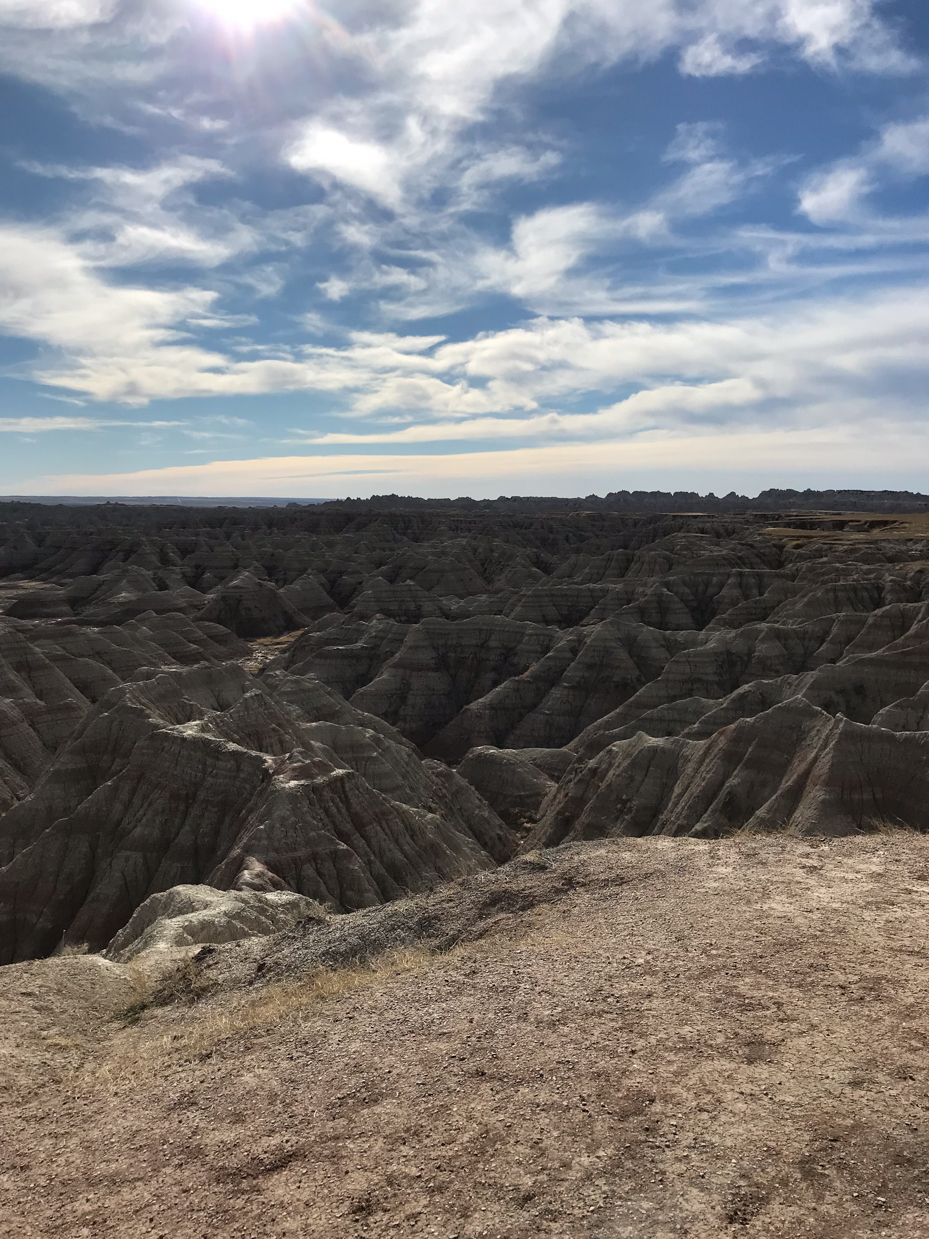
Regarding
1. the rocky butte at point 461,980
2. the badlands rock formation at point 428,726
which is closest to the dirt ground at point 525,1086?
the rocky butte at point 461,980

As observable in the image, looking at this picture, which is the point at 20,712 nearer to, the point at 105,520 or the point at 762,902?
the point at 762,902

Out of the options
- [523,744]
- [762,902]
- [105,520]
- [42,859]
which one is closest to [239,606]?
[523,744]

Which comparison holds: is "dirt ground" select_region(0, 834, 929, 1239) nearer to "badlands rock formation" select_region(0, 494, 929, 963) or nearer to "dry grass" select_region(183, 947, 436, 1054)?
"dry grass" select_region(183, 947, 436, 1054)

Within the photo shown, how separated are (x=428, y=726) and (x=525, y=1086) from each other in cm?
5613

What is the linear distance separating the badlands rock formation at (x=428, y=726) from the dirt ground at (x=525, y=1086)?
6.12 meters

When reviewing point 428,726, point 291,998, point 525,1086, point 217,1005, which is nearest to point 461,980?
point 291,998

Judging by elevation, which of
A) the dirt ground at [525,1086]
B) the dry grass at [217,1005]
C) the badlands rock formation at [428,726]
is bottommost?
the badlands rock formation at [428,726]

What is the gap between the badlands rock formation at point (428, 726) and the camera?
Result: 24.1 metres

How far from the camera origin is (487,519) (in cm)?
16738

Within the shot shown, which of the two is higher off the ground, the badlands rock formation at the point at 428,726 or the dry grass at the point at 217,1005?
the dry grass at the point at 217,1005

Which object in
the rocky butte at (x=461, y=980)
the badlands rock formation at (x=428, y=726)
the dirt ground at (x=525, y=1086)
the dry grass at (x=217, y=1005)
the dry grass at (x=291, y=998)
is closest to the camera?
the dirt ground at (x=525, y=1086)

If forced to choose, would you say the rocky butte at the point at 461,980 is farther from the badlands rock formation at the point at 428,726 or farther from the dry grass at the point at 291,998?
the badlands rock formation at the point at 428,726

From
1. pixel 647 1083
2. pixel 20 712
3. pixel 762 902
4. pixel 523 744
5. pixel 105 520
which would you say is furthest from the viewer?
pixel 105 520

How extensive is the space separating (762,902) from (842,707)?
29451 millimetres
